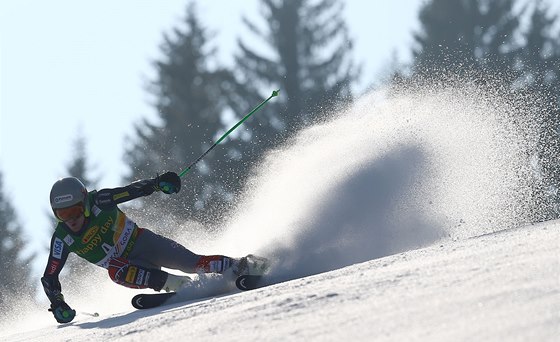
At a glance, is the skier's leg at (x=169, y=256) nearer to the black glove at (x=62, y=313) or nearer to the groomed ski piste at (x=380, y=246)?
the groomed ski piste at (x=380, y=246)

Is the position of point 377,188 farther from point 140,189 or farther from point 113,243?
point 113,243

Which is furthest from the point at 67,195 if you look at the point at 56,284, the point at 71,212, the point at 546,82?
the point at 546,82

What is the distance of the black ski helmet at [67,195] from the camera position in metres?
9.09

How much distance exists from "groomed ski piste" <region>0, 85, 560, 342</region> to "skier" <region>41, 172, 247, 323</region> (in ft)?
1.04

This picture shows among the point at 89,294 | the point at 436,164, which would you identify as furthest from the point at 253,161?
the point at 436,164

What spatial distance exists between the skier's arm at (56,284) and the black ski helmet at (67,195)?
0.37 m

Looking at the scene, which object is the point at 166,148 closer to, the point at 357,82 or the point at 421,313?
the point at 357,82

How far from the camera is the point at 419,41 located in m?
27.3

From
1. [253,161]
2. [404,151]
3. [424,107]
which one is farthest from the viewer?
[253,161]

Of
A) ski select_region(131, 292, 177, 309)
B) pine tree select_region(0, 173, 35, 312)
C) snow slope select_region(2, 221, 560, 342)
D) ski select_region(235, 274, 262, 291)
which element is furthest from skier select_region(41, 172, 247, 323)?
pine tree select_region(0, 173, 35, 312)

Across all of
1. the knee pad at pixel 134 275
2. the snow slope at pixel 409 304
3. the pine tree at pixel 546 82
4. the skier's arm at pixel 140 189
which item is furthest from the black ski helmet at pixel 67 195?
the pine tree at pixel 546 82

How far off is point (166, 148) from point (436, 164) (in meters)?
17.7

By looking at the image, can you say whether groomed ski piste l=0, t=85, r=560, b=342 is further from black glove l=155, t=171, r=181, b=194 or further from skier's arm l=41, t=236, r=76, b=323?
black glove l=155, t=171, r=181, b=194

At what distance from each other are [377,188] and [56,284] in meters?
2.98
